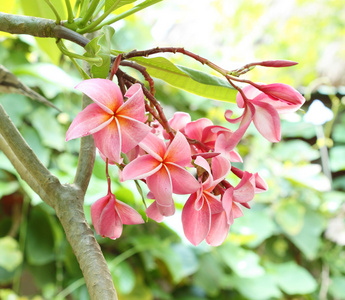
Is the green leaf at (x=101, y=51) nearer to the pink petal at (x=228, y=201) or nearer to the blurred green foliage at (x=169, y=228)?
the pink petal at (x=228, y=201)

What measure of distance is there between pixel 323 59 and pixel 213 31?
57cm

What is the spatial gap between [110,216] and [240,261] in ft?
3.55

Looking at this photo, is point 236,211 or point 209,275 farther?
point 209,275

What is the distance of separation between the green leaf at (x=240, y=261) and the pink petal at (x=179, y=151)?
1078mm

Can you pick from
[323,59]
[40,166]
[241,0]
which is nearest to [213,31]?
[241,0]

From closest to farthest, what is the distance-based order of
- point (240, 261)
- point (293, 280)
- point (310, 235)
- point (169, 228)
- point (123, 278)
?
point (169, 228)
point (123, 278)
point (240, 261)
point (293, 280)
point (310, 235)

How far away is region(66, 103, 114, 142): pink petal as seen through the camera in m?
0.19

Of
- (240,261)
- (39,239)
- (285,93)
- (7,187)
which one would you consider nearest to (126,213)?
(285,93)

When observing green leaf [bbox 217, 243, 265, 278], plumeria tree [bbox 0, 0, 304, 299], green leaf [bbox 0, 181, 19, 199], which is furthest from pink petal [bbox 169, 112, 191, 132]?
green leaf [bbox 217, 243, 265, 278]

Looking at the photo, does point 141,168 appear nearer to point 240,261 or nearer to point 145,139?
point 145,139

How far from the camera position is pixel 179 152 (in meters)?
0.21

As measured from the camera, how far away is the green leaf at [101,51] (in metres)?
→ 0.20

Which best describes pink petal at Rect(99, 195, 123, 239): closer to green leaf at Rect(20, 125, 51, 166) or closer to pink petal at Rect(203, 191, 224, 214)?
pink petal at Rect(203, 191, 224, 214)

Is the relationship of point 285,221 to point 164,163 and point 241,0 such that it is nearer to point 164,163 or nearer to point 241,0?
point 241,0
